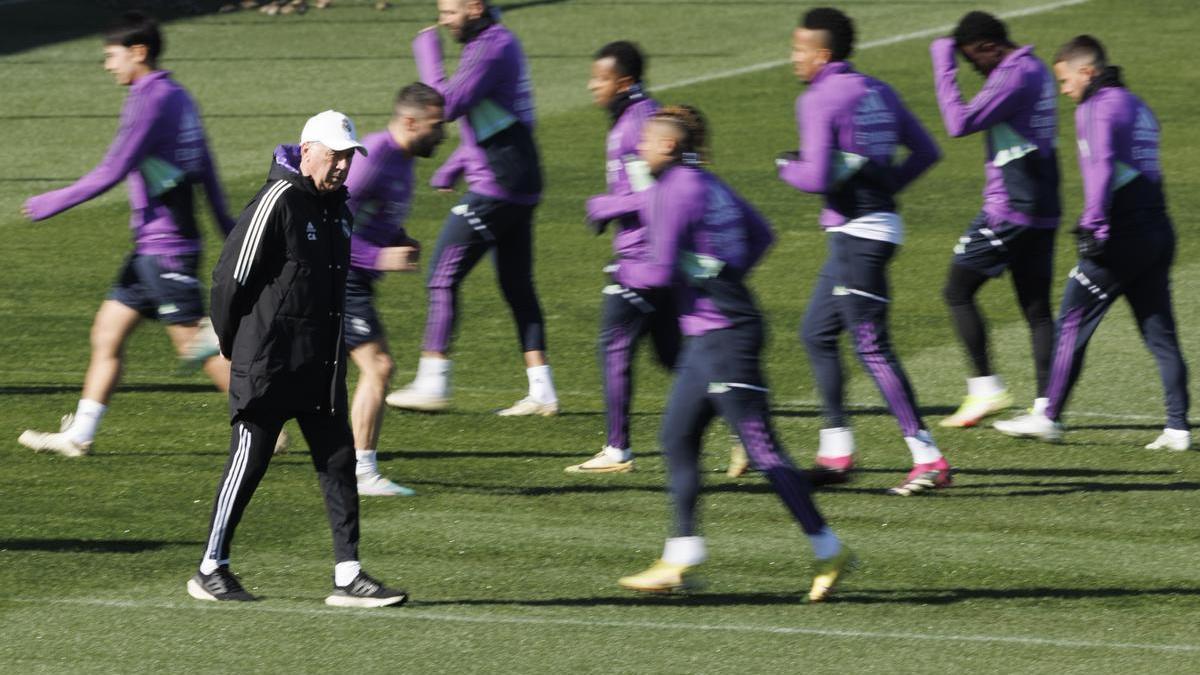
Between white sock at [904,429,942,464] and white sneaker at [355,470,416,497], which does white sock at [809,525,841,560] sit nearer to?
white sock at [904,429,942,464]

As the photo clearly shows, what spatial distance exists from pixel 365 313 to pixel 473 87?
207 centimetres

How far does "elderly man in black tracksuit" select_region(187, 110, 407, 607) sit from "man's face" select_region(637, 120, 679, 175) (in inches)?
41.2

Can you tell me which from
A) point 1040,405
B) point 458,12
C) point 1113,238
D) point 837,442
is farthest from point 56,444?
point 1113,238

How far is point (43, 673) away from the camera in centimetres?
701

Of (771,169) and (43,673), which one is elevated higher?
(43,673)

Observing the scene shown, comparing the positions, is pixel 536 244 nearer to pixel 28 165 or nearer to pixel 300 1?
pixel 28 165

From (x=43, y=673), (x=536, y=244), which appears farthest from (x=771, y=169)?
(x=43, y=673)

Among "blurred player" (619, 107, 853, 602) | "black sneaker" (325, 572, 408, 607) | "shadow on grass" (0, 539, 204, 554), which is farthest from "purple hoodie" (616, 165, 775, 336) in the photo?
"shadow on grass" (0, 539, 204, 554)

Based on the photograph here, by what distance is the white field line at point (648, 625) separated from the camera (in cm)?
739

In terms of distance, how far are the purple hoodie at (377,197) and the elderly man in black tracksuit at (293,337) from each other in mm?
1667

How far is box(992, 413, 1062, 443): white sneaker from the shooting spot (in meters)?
10.8

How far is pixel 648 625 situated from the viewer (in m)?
7.65

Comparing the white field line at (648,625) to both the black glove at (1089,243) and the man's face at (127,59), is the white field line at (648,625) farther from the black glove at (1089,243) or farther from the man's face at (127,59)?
the black glove at (1089,243)

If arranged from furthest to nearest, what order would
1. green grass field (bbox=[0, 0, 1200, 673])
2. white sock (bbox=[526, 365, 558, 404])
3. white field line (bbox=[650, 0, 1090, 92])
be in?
white field line (bbox=[650, 0, 1090, 92]) < white sock (bbox=[526, 365, 558, 404]) < green grass field (bbox=[0, 0, 1200, 673])
